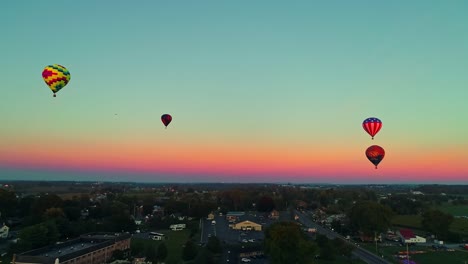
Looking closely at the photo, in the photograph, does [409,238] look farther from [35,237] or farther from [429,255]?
[35,237]

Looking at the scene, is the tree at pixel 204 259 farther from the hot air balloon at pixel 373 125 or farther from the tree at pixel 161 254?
the hot air balloon at pixel 373 125

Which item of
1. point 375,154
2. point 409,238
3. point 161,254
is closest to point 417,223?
point 409,238

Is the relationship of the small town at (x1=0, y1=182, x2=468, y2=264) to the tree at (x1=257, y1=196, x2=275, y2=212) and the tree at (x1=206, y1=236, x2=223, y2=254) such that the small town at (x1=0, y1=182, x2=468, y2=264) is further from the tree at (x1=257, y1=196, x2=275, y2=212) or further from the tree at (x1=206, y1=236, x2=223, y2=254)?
the tree at (x1=257, y1=196, x2=275, y2=212)

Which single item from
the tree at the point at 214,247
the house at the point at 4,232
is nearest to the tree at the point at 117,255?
the tree at the point at 214,247

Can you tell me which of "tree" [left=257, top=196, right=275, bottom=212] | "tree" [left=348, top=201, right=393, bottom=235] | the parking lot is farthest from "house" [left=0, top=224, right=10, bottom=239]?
"tree" [left=257, top=196, right=275, bottom=212]

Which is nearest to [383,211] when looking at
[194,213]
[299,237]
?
[299,237]
